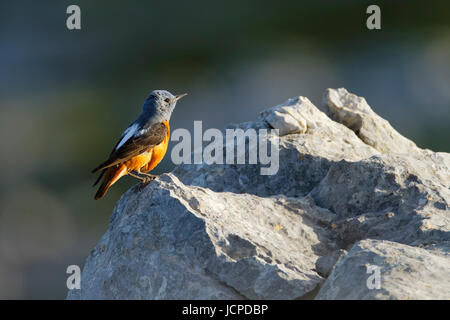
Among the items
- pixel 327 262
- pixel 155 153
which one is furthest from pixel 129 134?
pixel 327 262

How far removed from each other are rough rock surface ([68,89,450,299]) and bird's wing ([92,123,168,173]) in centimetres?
88

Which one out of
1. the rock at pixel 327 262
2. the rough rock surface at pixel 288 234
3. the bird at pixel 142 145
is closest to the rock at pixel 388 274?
the rough rock surface at pixel 288 234

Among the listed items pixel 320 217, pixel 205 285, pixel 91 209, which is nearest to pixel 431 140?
pixel 91 209

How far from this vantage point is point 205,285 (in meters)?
4.75

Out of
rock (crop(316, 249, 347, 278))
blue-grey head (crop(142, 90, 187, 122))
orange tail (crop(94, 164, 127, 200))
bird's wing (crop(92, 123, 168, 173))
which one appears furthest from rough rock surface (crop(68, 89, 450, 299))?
blue-grey head (crop(142, 90, 187, 122))

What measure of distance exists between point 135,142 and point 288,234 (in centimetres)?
223

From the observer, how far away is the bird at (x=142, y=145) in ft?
23.2

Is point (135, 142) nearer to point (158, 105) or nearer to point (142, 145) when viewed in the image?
point (142, 145)

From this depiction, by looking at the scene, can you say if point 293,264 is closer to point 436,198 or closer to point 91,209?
point 436,198

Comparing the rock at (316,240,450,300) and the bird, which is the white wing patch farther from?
the rock at (316,240,450,300)

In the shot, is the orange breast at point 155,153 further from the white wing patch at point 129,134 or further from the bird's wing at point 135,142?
the white wing patch at point 129,134

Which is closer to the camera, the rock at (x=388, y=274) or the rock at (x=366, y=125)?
the rock at (x=388, y=274)

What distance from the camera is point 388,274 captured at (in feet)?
14.6
